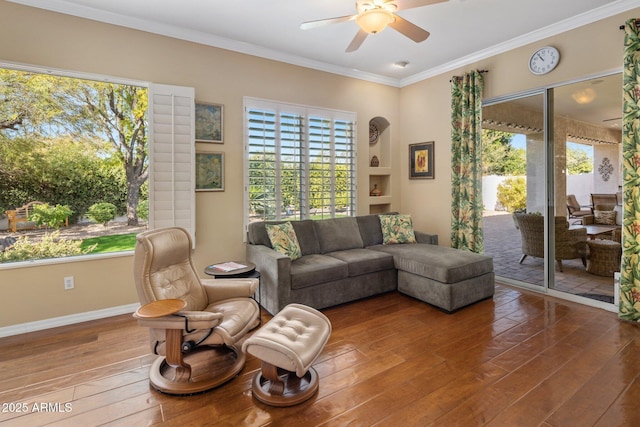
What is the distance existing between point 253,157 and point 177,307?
8.07ft

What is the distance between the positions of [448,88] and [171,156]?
3902 mm

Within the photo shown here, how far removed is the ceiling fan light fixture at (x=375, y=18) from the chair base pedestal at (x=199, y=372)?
8.82 ft

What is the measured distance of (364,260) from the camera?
3793mm

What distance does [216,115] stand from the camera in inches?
153

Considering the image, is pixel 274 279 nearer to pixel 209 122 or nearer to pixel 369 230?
pixel 369 230

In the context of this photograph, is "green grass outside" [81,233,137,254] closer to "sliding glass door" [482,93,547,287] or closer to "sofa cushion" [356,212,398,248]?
"sofa cushion" [356,212,398,248]

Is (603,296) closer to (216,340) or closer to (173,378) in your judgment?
(216,340)

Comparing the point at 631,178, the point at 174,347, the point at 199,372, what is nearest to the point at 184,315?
the point at 174,347

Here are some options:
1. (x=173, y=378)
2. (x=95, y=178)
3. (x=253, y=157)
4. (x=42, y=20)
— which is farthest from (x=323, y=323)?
(x=95, y=178)

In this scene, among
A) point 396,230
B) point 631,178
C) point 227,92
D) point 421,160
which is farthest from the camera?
point 421,160

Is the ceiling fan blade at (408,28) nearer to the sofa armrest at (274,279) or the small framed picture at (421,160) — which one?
the sofa armrest at (274,279)

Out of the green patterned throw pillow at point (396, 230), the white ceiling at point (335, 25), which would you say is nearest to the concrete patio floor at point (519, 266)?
the green patterned throw pillow at point (396, 230)

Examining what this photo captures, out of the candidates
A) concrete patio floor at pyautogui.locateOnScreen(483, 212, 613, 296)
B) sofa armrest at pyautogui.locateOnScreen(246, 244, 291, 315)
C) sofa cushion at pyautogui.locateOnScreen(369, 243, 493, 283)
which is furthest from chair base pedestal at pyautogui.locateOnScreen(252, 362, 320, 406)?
concrete patio floor at pyautogui.locateOnScreen(483, 212, 613, 296)

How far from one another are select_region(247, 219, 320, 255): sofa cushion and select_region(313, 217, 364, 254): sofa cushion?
0.09 metres
